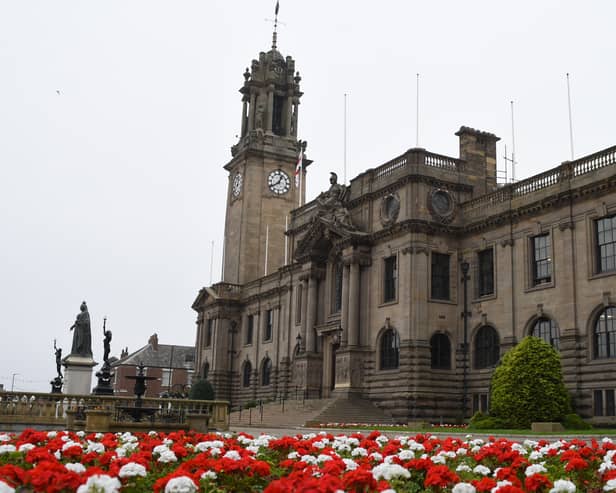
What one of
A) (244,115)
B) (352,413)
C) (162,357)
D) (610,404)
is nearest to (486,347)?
(352,413)

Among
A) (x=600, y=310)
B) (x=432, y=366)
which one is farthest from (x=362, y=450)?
(x=432, y=366)

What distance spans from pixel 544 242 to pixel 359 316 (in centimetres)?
1411

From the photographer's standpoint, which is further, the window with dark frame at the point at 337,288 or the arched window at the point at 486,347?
the window with dark frame at the point at 337,288

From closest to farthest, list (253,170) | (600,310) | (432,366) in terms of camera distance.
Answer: (600,310)
(432,366)
(253,170)

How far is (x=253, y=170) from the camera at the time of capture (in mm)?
80062

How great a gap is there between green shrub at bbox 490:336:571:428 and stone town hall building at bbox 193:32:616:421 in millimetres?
2035

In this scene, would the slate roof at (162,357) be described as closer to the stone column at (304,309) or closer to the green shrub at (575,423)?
the stone column at (304,309)

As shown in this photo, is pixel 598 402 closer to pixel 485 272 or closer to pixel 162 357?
pixel 485 272

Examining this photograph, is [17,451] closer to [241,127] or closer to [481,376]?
[481,376]

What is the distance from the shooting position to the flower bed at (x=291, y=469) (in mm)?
7250

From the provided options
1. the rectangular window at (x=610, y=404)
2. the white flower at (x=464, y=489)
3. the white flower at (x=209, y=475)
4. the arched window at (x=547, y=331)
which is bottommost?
the white flower at (x=209, y=475)

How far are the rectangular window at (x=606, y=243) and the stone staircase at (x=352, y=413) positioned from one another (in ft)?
51.5

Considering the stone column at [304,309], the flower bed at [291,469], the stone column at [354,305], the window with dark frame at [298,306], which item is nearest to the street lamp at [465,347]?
the stone column at [354,305]

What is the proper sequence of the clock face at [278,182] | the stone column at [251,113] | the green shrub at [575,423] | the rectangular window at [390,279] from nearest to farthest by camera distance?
1. the green shrub at [575,423]
2. the rectangular window at [390,279]
3. the clock face at [278,182]
4. the stone column at [251,113]
